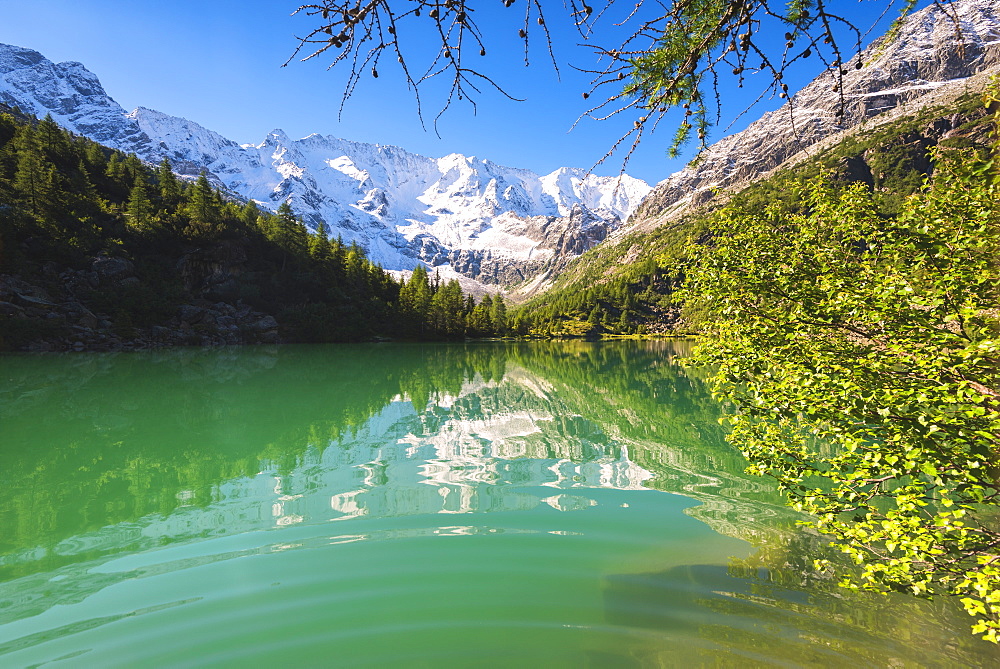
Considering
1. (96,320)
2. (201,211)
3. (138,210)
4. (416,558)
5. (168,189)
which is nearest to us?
(416,558)

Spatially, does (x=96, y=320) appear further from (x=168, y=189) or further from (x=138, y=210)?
(x=168, y=189)

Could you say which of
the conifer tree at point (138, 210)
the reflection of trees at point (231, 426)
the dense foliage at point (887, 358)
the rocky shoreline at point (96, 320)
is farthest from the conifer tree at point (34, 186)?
the dense foliage at point (887, 358)

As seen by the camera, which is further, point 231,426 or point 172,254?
point 172,254

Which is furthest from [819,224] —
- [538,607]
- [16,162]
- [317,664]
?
[16,162]

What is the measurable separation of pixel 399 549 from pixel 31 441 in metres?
15.2

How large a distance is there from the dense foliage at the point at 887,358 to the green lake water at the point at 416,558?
171cm

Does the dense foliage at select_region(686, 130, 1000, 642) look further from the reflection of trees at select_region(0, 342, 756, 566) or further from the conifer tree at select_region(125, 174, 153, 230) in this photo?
the conifer tree at select_region(125, 174, 153, 230)

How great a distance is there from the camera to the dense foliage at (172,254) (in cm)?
6203

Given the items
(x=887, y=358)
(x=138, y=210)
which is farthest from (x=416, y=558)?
(x=138, y=210)

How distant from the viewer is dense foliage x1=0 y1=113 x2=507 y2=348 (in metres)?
62.0

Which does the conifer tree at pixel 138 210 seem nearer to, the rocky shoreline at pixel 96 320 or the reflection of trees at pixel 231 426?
the rocky shoreline at pixel 96 320

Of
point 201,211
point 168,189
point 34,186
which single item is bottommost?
point 34,186

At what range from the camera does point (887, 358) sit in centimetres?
647

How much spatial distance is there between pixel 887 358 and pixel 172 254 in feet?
319
